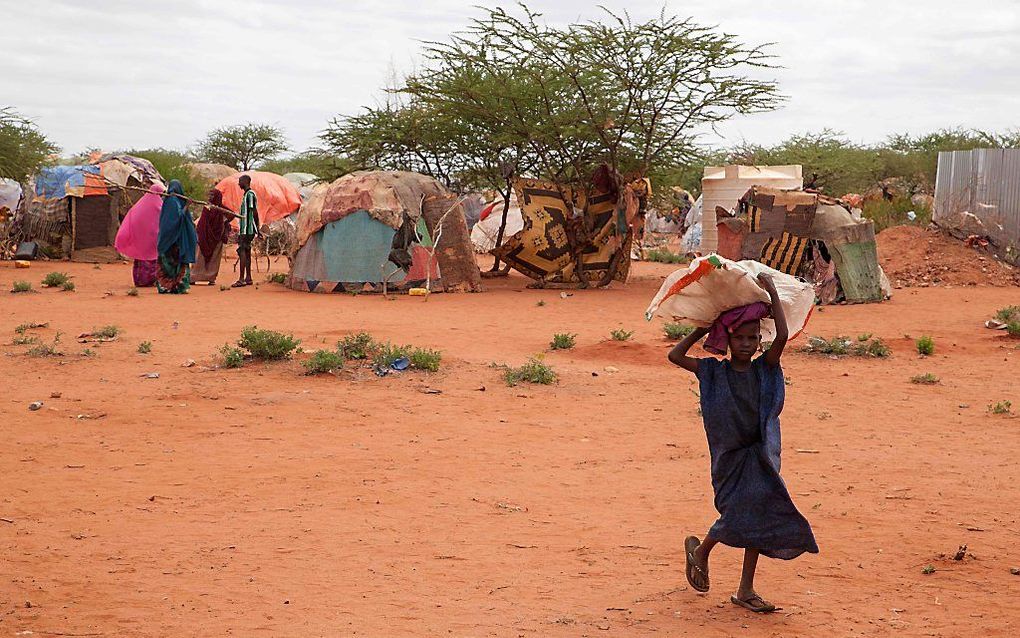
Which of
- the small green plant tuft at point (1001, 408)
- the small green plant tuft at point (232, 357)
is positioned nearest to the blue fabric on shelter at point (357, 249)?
the small green plant tuft at point (232, 357)

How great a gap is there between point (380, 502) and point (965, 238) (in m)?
A: 17.4

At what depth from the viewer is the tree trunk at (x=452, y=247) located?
17266 millimetres

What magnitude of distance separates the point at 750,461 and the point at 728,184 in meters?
19.8

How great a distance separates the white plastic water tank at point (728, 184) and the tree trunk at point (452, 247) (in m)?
6.95

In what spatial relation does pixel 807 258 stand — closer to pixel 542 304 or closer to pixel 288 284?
pixel 542 304

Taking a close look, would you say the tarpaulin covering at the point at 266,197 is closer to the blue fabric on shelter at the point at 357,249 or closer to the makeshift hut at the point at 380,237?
the makeshift hut at the point at 380,237

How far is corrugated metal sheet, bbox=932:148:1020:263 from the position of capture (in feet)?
64.5

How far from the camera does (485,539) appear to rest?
5.04 meters

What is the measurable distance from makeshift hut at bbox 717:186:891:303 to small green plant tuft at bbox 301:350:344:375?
26.7 ft

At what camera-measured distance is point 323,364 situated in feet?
30.3

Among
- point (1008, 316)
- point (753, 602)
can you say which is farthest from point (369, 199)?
point (753, 602)

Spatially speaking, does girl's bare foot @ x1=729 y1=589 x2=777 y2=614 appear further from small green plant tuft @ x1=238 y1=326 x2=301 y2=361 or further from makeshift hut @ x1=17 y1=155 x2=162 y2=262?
makeshift hut @ x1=17 y1=155 x2=162 y2=262

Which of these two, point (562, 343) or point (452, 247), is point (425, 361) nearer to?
point (562, 343)

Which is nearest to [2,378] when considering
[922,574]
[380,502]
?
[380,502]
